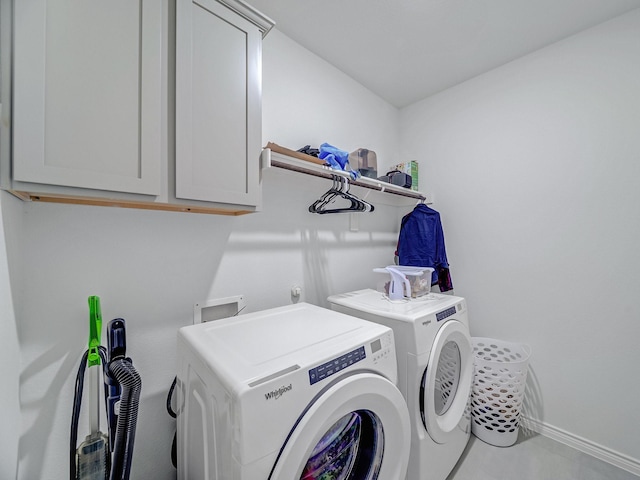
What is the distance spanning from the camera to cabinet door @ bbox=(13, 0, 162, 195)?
65 centimetres

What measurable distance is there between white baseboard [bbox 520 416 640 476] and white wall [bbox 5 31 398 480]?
1724 mm

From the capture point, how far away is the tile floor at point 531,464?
4.80 feet

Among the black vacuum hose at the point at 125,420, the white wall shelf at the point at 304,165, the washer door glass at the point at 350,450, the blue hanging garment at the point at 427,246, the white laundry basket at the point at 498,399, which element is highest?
the white wall shelf at the point at 304,165

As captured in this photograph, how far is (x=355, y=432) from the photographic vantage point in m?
1.02

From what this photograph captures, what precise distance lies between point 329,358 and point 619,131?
87.5 inches

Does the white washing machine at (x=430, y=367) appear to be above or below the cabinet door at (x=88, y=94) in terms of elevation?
below

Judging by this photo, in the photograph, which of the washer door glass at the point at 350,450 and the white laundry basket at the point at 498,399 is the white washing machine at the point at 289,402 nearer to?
the washer door glass at the point at 350,450

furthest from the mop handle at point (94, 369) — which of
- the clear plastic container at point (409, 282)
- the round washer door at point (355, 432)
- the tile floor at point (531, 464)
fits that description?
the tile floor at point (531, 464)

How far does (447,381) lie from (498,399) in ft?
1.37

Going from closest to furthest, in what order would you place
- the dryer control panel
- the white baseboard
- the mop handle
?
1. the mop handle
2. the dryer control panel
3. the white baseboard

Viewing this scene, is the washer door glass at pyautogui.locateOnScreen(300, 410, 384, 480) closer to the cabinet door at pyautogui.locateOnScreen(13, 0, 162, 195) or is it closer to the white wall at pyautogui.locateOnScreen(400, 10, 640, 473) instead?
the cabinet door at pyautogui.locateOnScreen(13, 0, 162, 195)

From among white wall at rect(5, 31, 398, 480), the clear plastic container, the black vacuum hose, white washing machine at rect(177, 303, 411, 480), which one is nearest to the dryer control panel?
the clear plastic container

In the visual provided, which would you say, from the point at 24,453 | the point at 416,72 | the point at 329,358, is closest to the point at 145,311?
the point at 24,453

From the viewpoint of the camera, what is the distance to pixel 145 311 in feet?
3.74
